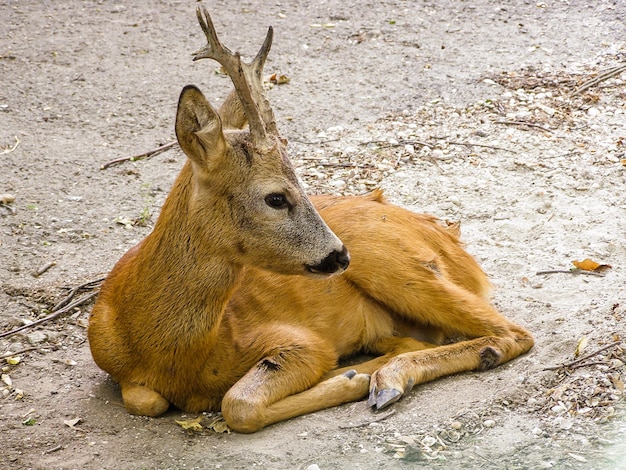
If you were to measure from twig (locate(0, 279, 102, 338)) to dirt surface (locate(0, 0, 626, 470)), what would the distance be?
45 mm

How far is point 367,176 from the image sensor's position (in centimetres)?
837

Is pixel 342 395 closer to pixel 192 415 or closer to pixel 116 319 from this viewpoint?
pixel 192 415

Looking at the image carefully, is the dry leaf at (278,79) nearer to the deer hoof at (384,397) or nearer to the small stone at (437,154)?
the small stone at (437,154)

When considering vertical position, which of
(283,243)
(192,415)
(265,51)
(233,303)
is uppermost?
(265,51)

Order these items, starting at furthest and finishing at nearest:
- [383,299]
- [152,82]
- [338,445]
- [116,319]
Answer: [152,82] → [383,299] → [116,319] → [338,445]

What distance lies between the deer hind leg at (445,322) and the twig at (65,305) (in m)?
1.94

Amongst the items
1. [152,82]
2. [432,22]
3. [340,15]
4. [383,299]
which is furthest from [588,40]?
[383,299]

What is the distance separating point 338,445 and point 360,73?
6.34m

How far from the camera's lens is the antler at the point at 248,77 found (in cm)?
478

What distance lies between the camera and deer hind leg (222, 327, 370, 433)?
17.0 ft

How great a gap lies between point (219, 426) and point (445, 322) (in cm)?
166

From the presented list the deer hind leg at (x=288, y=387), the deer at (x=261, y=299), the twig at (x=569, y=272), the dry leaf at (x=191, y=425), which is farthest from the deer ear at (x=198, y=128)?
the twig at (x=569, y=272)

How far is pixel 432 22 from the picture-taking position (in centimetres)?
1182

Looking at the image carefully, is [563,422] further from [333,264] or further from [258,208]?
[258,208]
